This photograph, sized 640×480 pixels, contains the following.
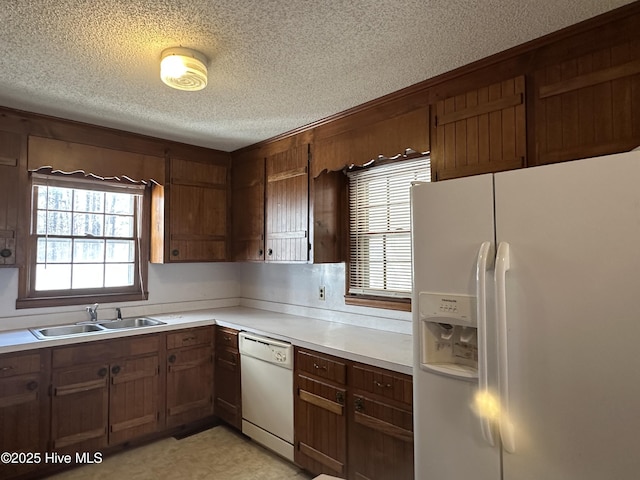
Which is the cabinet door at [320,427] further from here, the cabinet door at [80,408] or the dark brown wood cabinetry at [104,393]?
the cabinet door at [80,408]

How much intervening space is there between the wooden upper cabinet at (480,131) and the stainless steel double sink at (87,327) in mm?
2475

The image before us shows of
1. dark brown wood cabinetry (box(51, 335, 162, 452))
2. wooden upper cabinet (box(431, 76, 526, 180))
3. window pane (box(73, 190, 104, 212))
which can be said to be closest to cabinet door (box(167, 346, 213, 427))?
dark brown wood cabinetry (box(51, 335, 162, 452))

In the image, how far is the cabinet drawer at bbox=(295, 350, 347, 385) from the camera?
2381 mm

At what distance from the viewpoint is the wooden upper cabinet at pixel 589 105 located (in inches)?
65.3

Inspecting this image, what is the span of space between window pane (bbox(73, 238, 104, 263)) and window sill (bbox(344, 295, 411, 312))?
213 centimetres

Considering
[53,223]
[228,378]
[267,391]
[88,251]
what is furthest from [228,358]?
[53,223]

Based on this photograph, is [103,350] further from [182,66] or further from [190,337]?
[182,66]

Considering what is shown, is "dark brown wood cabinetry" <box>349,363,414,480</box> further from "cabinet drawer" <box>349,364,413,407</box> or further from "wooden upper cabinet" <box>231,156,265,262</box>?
"wooden upper cabinet" <box>231,156,265,262</box>

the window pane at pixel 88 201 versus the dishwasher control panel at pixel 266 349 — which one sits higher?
the window pane at pixel 88 201

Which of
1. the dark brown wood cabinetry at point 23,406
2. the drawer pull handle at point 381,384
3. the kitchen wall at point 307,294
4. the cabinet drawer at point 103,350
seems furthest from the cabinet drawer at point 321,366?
the dark brown wood cabinetry at point 23,406

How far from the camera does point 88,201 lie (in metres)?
3.41

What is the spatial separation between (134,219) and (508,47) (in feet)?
10.5

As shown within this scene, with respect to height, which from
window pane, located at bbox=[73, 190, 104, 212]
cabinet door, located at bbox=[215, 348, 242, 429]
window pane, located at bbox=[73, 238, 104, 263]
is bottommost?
cabinet door, located at bbox=[215, 348, 242, 429]

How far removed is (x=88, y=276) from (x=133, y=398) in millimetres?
1112
